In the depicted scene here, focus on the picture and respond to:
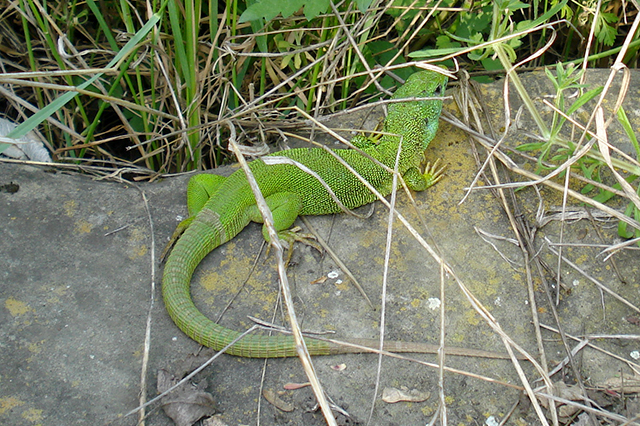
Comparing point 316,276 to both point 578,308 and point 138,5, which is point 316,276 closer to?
point 578,308

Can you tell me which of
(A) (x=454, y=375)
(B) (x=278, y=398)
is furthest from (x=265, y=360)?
(A) (x=454, y=375)

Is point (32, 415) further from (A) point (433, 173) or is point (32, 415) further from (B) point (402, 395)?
(A) point (433, 173)

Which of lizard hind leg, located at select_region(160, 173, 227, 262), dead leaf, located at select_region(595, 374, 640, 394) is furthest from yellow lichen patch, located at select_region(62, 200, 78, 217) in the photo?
dead leaf, located at select_region(595, 374, 640, 394)

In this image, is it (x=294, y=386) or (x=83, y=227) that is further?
(x=83, y=227)

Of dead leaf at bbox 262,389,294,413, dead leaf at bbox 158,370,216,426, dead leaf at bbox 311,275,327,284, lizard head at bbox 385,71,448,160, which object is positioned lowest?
dead leaf at bbox 262,389,294,413

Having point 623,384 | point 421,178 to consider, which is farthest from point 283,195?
point 623,384

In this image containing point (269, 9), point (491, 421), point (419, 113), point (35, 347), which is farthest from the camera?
point (419, 113)

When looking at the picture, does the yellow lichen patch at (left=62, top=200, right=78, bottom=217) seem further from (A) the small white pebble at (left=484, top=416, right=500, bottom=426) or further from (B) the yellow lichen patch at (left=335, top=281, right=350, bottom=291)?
(A) the small white pebble at (left=484, top=416, right=500, bottom=426)
